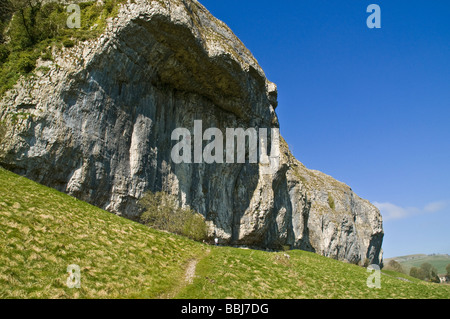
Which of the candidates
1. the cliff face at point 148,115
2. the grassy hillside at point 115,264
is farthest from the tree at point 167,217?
the grassy hillside at point 115,264

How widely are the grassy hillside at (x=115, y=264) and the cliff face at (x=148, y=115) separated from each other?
635 centimetres

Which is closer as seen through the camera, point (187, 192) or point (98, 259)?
point (98, 259)

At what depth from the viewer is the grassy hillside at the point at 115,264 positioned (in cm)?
1223

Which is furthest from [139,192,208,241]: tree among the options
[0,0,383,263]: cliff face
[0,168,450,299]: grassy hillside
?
[0,168,450,299]: grassy hillside

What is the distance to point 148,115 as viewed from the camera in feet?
121

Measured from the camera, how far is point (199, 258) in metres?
20.8

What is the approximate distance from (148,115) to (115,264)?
963 inches

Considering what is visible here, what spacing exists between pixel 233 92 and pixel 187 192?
15.3 metres

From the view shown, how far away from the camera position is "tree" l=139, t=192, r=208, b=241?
33.2 meters

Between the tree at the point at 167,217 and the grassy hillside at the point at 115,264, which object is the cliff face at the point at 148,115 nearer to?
the tree at the point at 167,217

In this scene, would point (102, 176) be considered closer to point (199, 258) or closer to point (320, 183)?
point (199, 258)

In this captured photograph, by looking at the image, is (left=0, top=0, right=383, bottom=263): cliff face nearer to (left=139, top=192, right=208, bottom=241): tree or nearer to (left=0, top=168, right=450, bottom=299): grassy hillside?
(left=139, top=192, right=208, bottom=241): tree

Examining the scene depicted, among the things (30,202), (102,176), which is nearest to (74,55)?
(102,176)

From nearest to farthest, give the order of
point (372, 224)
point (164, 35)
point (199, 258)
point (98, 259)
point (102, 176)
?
point (98, 259) → point (199, 258) → point (102, 176) → point (164, 35) → point (372, 224)
